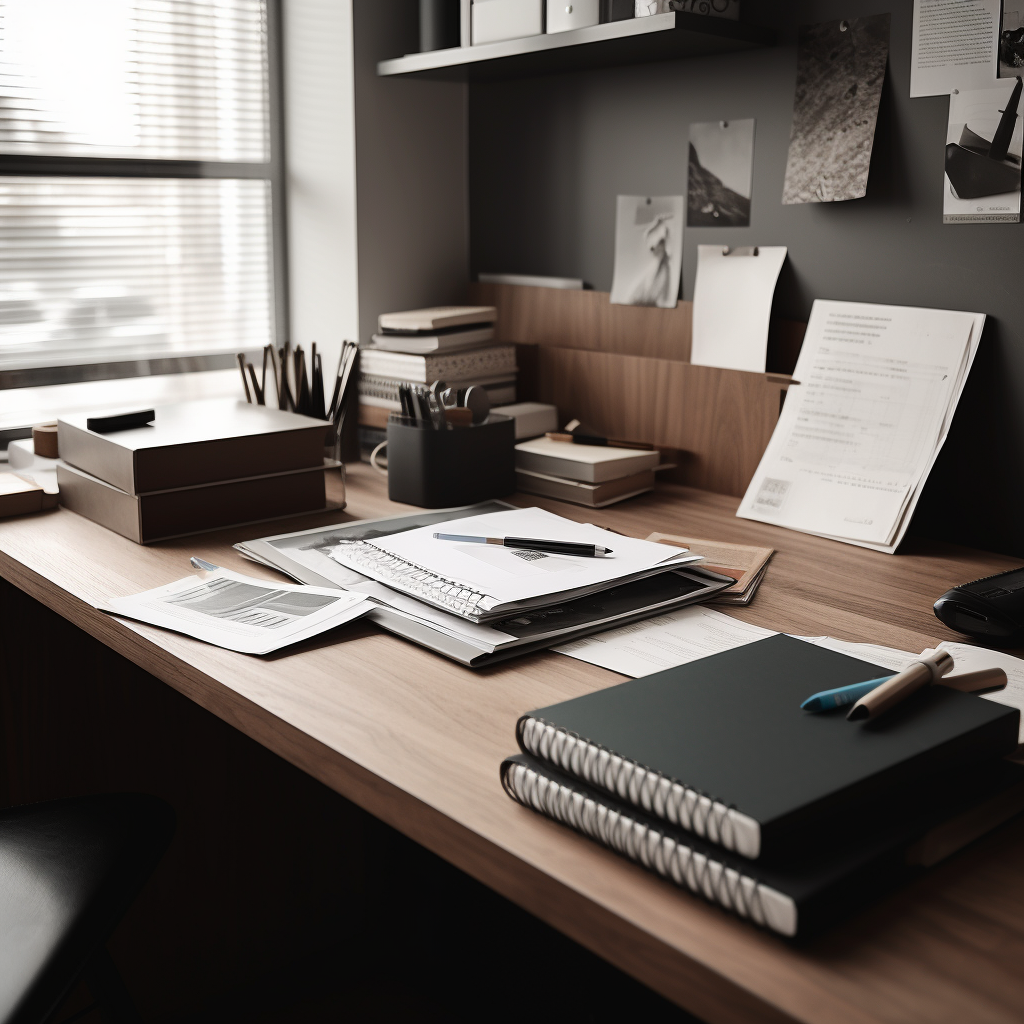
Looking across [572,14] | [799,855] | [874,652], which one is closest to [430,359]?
[572,14]

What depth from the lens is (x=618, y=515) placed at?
1.43m

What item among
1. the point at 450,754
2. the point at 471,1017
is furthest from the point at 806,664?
the point at 471,1017

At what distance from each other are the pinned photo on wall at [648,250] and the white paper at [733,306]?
53mm

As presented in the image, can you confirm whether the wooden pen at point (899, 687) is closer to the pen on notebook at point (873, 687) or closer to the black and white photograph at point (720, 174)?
the pen on notebook at point (873, 687)

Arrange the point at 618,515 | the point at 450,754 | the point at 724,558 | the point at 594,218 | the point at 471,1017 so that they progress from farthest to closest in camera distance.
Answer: the point at 594,218
the point at 471,1017
the point at 618,515
the point at 724,558
the point at 450,754

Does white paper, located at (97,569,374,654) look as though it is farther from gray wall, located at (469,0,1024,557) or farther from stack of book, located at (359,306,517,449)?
gray wall, located at (469,0,1024,557)

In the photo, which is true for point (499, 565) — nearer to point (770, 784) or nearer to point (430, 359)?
point (770, 784)

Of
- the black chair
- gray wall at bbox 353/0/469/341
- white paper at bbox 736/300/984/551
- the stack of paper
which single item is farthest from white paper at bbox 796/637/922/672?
gray wall at bbox 353/0/469/341

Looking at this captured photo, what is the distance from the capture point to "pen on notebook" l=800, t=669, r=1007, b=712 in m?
0.71

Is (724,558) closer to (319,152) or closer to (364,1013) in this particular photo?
(364,1013)

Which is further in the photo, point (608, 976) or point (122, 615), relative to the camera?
point (608, 976)

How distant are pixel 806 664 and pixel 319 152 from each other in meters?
1.42

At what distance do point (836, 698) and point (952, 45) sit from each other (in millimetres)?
906

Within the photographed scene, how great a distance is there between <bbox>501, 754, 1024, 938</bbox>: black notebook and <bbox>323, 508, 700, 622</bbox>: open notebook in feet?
0.98
